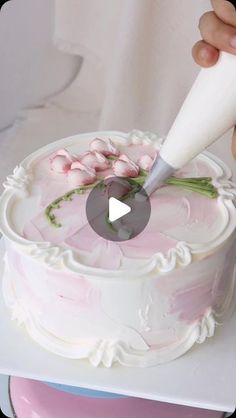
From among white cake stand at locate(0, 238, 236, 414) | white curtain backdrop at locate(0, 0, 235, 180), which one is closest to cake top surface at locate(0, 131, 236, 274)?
white cake stand at locate(0, 238, 236, 414)

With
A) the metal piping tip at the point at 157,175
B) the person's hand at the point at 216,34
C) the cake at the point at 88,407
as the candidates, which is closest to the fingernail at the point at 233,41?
the person's hand at the point at 216,34

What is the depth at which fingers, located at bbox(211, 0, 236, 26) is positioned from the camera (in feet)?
2.60

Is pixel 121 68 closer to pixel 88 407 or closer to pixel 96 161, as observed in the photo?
pixel 96 161

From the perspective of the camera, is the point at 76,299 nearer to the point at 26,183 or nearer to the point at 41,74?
the point at 26,183

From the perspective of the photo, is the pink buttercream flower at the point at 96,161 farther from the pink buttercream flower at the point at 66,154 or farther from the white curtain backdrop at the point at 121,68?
the white curtain backdrop at the point at 121,68

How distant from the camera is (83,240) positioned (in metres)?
0.83

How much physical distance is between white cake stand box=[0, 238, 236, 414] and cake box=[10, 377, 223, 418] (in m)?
0.07

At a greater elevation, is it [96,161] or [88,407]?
[96,161]

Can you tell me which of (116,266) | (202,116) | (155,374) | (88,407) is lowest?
(88,407)

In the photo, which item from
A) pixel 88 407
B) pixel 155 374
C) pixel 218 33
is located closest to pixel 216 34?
pixel 218 33

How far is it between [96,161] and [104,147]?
0.14ft

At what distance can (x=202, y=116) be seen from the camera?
2.58 feet

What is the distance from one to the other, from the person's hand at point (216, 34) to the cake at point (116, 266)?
0.61 feet

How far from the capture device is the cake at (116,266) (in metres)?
0.80
